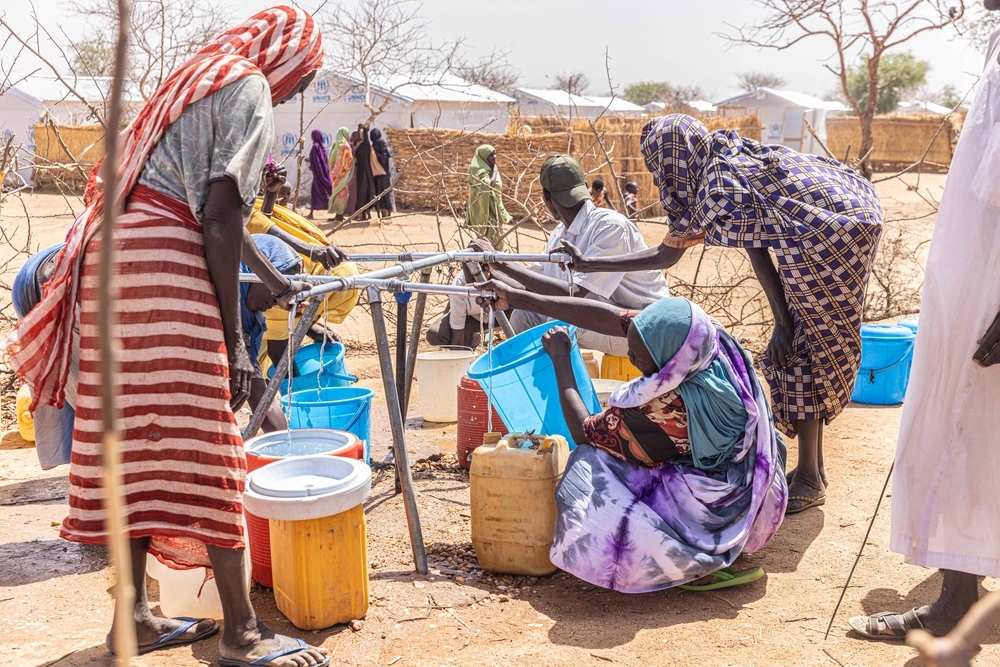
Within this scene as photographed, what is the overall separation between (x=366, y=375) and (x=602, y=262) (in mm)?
2678

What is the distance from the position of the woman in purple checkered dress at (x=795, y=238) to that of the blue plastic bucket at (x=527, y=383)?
0.80 m

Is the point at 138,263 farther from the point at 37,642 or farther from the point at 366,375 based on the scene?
the point at 366,375

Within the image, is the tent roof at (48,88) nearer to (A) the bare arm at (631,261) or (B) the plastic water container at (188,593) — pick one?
(A) the bare arm at (631,261)

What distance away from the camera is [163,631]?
2605 millimetres

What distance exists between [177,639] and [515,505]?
3.76 ft

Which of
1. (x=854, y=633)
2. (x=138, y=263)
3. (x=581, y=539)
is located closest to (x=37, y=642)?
(x=138, y=263)

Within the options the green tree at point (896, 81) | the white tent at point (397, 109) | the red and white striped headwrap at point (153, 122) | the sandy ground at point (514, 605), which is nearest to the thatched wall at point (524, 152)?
the white tent at point (397, 109)

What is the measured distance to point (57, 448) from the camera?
3.16 metres

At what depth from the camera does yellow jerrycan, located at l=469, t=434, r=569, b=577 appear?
3072mm

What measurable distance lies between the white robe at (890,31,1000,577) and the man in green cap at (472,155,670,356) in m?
2.05

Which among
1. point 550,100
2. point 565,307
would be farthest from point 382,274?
point 550,100

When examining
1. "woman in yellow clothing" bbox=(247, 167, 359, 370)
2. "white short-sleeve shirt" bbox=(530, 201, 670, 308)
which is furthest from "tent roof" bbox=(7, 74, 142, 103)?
"white short-sleeve shirt" bbox=(530, 201, 670, 308)

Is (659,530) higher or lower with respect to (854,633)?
higher

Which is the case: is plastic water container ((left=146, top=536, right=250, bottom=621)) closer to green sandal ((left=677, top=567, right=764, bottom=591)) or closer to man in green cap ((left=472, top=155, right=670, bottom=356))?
green sandal ((left=677, top=567, right=764, bottom=591))
